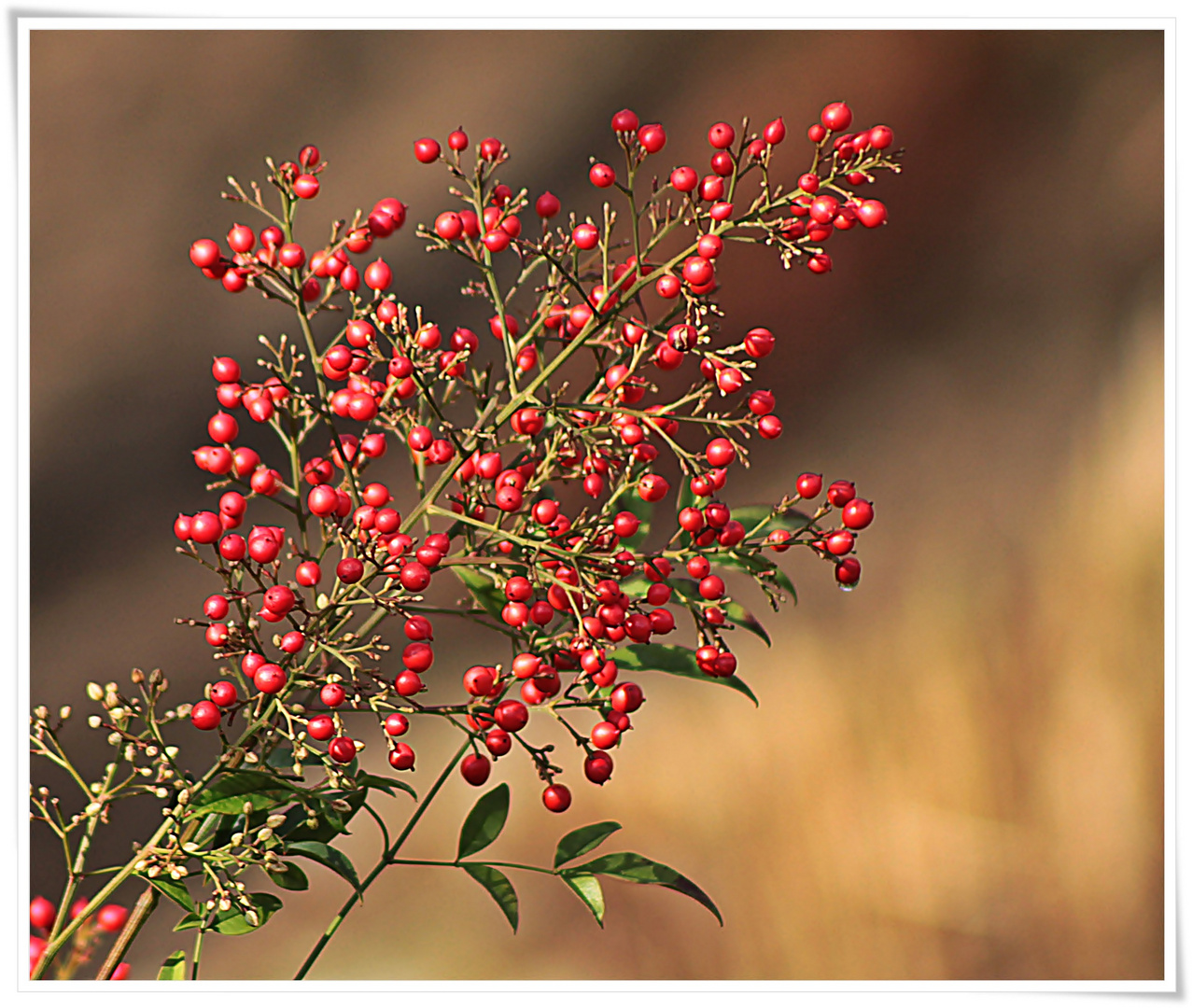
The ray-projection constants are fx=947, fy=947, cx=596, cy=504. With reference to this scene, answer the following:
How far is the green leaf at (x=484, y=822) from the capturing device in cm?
75

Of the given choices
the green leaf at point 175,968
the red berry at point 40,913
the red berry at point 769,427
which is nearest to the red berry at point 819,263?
the red berry at point 769,427

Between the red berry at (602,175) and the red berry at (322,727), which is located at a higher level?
the red berry at (602,175)

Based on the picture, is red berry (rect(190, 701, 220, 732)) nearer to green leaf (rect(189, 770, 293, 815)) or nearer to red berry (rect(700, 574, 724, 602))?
green leaf (rect(189, 770, 293, 815))

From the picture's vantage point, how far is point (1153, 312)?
191 cm

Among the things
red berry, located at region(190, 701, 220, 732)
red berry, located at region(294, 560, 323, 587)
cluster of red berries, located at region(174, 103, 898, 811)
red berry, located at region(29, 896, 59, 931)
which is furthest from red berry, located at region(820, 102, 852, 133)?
red berry, located at region(29, 896, 59, 931)

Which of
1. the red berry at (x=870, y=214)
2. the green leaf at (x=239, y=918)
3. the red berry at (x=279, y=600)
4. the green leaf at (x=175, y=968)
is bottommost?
the green leaf at (x=175, y=968)

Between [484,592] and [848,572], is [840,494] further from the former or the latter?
[484,592]

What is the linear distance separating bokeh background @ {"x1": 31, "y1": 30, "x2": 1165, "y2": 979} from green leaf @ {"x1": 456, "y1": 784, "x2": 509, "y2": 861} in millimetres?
1083

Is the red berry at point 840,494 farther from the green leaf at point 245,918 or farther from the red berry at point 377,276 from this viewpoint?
the green leaf at point 245,918

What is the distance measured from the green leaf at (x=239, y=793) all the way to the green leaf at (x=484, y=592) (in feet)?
0.59

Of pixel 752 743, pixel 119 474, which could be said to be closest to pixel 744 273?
pixel 752 743

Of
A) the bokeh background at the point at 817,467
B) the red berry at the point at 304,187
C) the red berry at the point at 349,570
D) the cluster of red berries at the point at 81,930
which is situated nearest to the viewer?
the red berry at the point at 349,570

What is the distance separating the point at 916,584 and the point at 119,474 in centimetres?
160

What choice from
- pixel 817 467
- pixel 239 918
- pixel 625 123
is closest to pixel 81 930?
pixel 239 918
